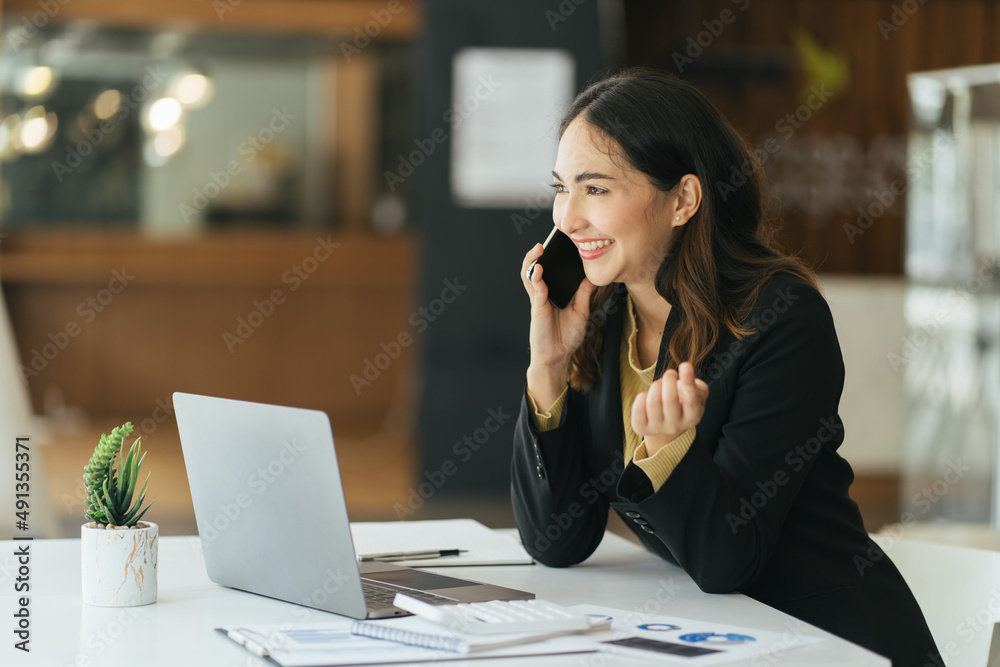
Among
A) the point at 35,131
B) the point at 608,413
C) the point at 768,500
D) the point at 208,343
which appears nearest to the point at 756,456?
the point at 768,500

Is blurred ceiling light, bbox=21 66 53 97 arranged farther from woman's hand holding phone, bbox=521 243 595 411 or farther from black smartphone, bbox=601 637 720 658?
black smartphone, bbox=601 637 720 658

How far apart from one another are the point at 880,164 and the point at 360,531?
4.78 meters

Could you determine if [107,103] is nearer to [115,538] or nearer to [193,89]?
[193,89]

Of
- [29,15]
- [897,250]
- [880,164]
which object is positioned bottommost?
[897,250]

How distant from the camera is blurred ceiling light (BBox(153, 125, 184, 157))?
6.41 m

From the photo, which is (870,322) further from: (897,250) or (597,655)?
(597,655)

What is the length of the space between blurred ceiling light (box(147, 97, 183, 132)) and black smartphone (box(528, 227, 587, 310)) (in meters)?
5.17

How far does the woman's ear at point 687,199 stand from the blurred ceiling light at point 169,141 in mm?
5307

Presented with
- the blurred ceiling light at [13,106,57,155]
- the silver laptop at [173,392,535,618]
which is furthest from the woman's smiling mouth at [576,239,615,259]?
the blurred ceiling light at [13,106,57,155]

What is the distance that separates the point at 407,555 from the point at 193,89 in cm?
548

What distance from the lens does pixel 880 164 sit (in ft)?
18.9

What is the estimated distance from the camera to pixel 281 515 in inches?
46.8

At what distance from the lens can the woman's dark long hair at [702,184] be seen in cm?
160

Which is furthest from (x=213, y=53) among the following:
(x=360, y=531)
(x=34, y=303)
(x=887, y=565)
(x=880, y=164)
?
(x=887, y=565)
